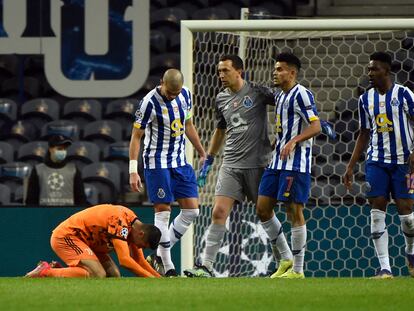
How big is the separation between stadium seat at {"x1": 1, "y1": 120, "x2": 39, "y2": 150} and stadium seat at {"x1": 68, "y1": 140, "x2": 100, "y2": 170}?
82cm

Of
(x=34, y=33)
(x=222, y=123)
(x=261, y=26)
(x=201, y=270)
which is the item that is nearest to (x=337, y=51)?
(x=261, y=26)

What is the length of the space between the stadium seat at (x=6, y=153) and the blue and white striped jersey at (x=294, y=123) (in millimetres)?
6671

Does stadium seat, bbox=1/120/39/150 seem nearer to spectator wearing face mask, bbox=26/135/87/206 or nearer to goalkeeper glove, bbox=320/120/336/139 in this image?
spectator wearing face mask, bbox=26/135/87/206

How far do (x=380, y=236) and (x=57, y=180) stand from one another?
4.76m

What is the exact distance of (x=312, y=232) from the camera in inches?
520

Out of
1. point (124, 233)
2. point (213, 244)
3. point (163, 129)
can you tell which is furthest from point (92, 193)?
point (124, 233)

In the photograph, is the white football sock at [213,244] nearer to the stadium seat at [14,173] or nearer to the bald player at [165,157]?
the bald player at [165,157]

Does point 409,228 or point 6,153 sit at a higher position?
point 6,153

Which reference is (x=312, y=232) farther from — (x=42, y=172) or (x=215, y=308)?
(x=215, y=308)

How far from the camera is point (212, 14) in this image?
17.9m

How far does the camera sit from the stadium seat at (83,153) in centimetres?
1691

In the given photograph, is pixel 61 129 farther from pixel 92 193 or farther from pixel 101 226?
pixel 101 226

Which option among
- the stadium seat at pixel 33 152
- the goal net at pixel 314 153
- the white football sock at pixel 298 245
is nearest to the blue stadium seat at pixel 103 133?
the stadium seat at pixel 33 152

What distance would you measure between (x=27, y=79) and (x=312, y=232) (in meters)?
6.77
